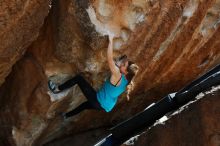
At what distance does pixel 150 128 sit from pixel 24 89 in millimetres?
1930

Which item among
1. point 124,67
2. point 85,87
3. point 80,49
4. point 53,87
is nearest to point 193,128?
point 124,67

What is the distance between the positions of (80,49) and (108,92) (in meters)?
0.69

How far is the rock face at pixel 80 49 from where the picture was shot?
19.0 feet

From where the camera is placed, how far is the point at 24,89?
6.68m

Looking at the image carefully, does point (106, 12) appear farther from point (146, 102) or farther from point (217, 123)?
point (146, 102)

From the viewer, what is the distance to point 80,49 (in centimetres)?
619

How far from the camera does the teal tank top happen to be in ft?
19.7

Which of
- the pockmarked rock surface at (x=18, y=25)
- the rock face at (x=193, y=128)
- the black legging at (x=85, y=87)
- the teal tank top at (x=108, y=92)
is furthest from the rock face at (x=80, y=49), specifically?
the rock face at (x=193, y=128)

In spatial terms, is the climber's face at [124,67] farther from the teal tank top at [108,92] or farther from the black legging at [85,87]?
the black legging at [85,87]

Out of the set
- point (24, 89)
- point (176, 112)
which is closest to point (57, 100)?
point (24, 89)

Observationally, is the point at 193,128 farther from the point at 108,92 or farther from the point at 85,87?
the point at 85,87

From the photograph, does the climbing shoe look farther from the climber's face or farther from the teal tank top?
the climber's face

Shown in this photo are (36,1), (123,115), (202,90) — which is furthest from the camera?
(123,115)

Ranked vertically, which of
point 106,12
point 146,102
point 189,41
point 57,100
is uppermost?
point 106,12
